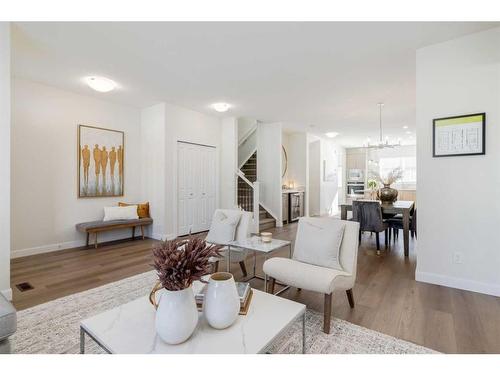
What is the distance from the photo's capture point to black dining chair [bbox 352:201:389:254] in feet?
13.5

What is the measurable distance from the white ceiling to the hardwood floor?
2631 mm

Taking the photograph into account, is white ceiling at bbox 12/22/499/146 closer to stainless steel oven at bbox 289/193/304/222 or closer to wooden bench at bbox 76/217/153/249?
wooden bench at bbox 76/217/153/249

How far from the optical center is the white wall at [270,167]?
22.4ft

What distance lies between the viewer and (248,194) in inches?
252

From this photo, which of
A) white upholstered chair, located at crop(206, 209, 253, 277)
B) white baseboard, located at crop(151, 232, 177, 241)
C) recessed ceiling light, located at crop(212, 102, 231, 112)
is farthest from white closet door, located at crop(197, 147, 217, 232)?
white upholstered chair, located at crop(206, 209, 253, 277)

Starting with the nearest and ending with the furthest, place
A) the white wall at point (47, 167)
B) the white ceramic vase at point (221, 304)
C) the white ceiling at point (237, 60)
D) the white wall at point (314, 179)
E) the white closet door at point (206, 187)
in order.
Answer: the white ceramic vase at point (221, 304) → the white ceiling at point (237, 60) → the white wall at point (47, 167) → the white closet door at point (206, 187) → the white wall at point (314, 179)

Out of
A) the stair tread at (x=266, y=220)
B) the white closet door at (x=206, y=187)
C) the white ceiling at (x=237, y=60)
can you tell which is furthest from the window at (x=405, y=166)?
the white closet door at (x=206, y=187)

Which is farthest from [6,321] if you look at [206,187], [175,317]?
→ [206,187]

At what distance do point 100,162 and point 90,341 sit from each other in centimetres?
374

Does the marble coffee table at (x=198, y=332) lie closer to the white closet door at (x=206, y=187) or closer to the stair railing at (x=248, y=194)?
the white closet door at (x=206, y=187)

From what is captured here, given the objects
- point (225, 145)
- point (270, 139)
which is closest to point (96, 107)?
point (225, 145)

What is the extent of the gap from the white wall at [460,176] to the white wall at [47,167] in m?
5.05

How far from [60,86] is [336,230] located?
15.2 feet

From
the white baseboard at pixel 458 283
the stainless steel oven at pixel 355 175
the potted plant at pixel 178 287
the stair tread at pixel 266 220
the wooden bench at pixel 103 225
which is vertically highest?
the stainless steel oven at pixel 355 175
